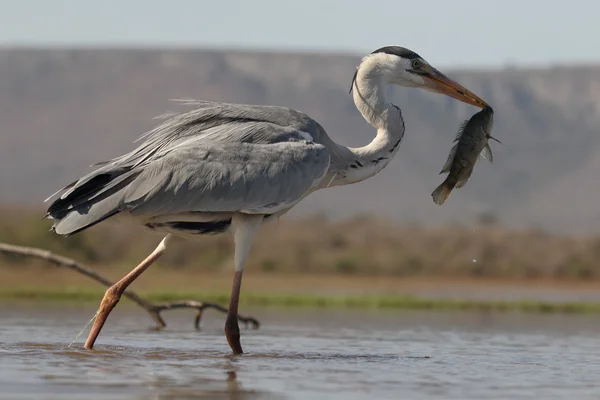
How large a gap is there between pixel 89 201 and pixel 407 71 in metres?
4.00

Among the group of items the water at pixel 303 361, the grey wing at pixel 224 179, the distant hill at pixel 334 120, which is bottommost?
the water at pixel 303 361

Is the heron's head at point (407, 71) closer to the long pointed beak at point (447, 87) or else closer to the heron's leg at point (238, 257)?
the long pointed beak at point (447, 87)

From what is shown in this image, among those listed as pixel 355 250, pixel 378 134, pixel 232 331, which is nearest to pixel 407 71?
pixel 378 134

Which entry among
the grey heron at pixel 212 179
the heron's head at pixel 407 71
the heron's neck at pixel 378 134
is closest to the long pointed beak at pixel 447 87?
the heron's head at pixel 407 71

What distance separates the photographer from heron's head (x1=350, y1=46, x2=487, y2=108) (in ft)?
48.1

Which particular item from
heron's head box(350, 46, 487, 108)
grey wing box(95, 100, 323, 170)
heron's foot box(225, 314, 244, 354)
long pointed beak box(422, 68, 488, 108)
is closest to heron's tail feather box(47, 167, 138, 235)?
grey wing box(95, 100, 323, 170)

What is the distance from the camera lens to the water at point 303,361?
10242mm

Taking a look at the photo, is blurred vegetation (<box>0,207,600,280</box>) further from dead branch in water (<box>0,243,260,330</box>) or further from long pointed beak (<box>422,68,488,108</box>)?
long pointed beak (<box>422,68,488,108</box>)

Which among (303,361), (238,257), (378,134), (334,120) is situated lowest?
(303,361)

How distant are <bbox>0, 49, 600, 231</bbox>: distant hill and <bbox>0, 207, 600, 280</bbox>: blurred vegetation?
31491 millimetres

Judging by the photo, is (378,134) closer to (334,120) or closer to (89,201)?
(89,201)

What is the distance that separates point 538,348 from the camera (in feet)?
50.6

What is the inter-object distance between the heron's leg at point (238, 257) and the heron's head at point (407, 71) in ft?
7.77

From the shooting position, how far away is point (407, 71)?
14.7 m
